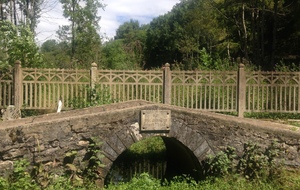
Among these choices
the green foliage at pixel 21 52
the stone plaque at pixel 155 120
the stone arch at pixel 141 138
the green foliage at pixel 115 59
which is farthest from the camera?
the green foliage at pixel 115 59

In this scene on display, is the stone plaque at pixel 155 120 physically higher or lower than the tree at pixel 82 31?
lower

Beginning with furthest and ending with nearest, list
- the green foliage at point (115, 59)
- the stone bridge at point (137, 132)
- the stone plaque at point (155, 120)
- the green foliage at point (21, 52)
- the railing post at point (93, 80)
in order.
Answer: the green foliage at point (115, 59) → the green foliage at point (21, 52) → the railing post at point (93, 80) → the stone plaque at point (155, 120) → the stone bridge at point (137, 132)

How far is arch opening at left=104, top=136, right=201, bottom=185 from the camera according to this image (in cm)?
811

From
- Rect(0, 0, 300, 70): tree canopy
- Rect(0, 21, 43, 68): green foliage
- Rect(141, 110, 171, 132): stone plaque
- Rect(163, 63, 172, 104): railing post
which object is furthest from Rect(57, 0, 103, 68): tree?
Rect(141, 110, 171, 132): stone plaque

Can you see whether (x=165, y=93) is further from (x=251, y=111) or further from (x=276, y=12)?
(x=276, y=12)

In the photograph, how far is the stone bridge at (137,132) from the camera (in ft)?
19.4

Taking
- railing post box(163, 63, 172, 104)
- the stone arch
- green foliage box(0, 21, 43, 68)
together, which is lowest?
the stone arch

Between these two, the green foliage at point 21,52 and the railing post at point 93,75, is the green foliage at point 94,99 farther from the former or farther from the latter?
the green foliage at point 21,52

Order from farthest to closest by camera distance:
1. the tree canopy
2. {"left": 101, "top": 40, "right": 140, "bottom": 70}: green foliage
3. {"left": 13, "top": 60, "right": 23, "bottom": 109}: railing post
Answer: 1. {"left": 101, "top": 40, "right": 140, "bottom": 70}: green foliage
2. the tree canopy
3. {"left": 13, "top": 60, "right": 23, "bottom": 109}: railing post

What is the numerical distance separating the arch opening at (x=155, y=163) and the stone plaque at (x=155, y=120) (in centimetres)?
116

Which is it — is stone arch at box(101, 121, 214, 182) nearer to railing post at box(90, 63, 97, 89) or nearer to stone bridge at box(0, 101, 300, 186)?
stone bridge at box(0, 101, 300, 186)

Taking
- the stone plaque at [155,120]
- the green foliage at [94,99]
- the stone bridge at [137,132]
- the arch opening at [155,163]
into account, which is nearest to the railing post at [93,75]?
the green foliage at [94,99]

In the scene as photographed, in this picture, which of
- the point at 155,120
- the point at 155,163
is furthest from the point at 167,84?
the point at 155,120

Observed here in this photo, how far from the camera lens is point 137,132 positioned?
21.2ft
